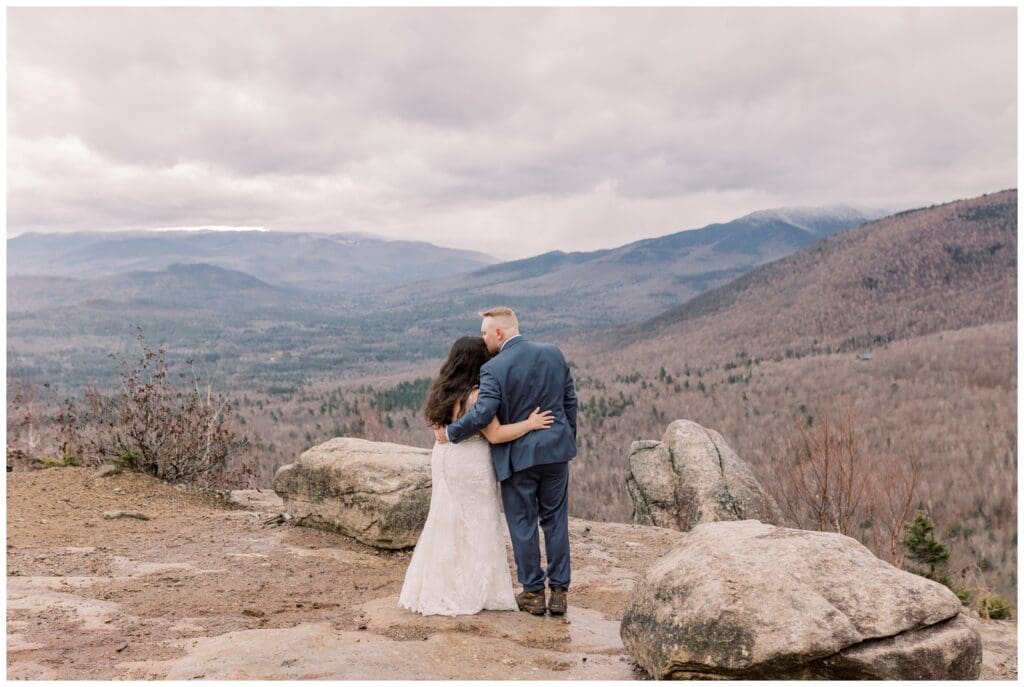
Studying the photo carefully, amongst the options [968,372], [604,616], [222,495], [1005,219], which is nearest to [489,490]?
[604,616]

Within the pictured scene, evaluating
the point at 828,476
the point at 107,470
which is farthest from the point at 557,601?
the point at 828,476

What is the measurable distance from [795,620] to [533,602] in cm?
249

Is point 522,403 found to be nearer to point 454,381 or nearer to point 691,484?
point 454,381

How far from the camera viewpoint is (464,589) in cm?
649

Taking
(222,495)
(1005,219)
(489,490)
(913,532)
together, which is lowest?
(913,532)

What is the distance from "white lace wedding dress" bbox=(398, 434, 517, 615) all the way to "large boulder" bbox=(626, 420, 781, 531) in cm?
963

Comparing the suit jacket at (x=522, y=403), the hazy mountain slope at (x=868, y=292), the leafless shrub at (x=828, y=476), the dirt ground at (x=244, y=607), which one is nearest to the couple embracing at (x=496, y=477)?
the suit jacket at (x=522, y=403)

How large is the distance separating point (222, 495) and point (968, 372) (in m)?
82.7

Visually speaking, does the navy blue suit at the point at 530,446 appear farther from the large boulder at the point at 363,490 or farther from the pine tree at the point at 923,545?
the pine tree at the point at 923,545

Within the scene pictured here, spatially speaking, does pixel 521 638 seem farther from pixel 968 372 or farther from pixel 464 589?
pixel 968 372

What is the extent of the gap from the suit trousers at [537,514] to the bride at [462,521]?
216 mm

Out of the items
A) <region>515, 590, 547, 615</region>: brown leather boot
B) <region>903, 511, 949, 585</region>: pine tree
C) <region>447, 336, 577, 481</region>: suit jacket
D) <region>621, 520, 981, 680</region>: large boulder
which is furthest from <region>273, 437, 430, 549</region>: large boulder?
<region>903, 511, 949, 585</region>: pine tree

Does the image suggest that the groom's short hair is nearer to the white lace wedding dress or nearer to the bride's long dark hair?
the bride's long dark hair

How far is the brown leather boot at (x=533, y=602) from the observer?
6.53 meters
